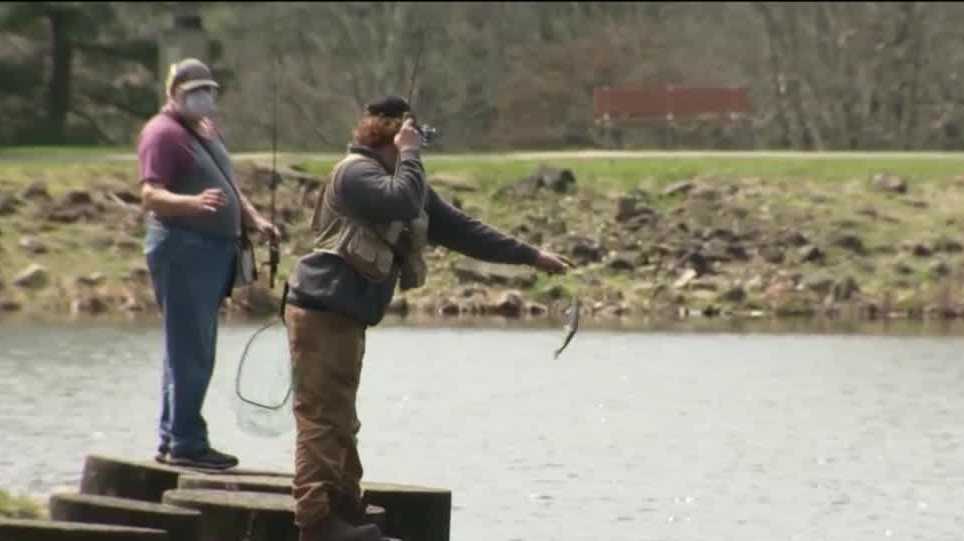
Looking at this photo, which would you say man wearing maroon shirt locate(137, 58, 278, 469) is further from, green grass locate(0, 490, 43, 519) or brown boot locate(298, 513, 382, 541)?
brown boot locate(298, 513, 382, 541)

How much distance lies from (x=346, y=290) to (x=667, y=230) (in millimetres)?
25040

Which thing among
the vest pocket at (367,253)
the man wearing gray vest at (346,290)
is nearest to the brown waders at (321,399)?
the man wearing gray vest at (346,290)

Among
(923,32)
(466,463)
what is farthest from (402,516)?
(923,32)

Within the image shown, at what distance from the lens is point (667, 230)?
37750 millimetres

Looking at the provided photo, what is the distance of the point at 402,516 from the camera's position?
13.9 metres

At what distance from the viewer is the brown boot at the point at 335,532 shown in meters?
12.9

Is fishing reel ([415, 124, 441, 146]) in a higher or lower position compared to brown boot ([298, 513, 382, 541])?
higher

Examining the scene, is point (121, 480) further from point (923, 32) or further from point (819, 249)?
point (923, 32)

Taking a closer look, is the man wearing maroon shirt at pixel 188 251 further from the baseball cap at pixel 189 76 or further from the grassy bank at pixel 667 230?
the grassy bank at pixel 667 230

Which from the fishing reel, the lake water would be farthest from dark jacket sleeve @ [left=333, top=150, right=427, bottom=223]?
the lake water

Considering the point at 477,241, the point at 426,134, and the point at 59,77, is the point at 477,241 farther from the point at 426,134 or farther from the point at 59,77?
the point at 59,77

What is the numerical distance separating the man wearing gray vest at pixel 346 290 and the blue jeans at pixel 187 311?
1.58 meters

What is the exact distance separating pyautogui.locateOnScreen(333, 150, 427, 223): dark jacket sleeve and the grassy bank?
21078 mm

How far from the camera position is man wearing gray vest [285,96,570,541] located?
42.0 feet
